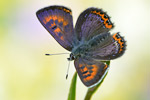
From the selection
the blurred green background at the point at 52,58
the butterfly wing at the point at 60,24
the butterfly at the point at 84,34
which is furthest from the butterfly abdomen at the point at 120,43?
the blurred green background at the point at 52,58

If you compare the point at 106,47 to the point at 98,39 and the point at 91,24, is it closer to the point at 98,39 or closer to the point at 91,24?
the point at 98,39

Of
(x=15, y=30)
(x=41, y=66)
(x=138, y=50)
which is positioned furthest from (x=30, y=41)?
(x=138, y=50)

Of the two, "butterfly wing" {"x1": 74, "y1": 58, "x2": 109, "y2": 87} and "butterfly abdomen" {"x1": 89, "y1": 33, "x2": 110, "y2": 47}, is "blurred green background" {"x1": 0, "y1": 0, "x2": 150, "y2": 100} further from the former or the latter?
"butterfly wing" {"x1": 74, "y1": 58, "x2": 109, "y2": 87}

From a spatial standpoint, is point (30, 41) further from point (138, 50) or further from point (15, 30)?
point (138, 50)

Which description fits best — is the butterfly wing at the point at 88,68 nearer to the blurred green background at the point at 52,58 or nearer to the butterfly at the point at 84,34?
the butterfly at the point at 84,34

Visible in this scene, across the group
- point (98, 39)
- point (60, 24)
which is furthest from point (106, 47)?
point (60, 24)
